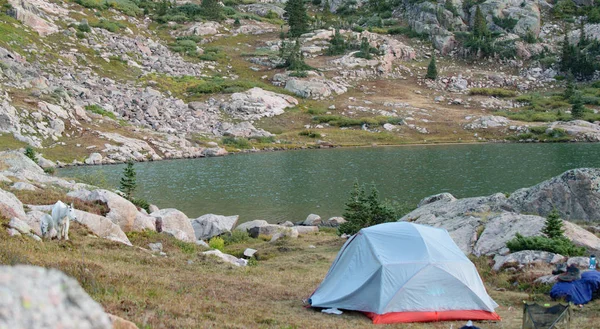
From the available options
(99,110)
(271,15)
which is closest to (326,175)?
(99,110)

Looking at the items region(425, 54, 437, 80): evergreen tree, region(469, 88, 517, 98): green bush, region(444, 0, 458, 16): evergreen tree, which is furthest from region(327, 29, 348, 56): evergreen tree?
region(444, 0, 458, 16): evergreen tree

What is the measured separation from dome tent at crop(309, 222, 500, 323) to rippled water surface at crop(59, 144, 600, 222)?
961 inches

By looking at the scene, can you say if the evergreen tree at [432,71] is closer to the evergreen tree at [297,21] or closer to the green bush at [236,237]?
the evergreen tree at [297,21]

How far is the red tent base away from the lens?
41.9ft

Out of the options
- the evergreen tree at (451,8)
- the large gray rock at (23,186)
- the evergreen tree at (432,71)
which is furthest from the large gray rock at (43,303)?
the evergreen tree at (451,8)

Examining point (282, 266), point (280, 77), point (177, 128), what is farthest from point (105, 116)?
A: point (282, 266)

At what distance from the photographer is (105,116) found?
77.7 meters

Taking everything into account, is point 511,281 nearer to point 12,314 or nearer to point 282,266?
point 282,266

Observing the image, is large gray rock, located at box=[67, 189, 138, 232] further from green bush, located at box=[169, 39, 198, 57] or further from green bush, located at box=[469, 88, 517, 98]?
green bush, located at box=[469, 88, 517, 98]

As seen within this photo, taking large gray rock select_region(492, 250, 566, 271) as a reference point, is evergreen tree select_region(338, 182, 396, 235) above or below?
below

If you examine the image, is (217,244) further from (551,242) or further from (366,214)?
(551,242)

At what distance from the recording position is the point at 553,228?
18859mm

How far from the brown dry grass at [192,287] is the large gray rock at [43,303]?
534 cm

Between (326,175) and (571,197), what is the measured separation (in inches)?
1321
